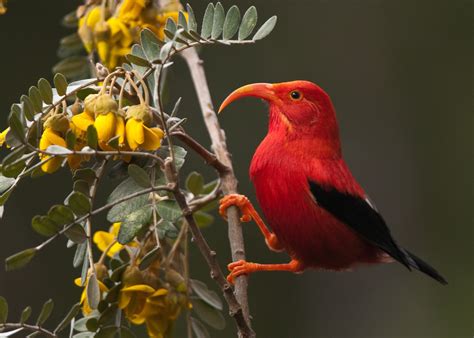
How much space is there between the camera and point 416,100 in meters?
10.9

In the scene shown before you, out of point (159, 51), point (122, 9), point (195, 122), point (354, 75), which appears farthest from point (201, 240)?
point (354, 75)

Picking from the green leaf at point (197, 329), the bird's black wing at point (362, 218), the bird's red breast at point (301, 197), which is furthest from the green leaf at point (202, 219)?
the green leaf at point (197, 329)

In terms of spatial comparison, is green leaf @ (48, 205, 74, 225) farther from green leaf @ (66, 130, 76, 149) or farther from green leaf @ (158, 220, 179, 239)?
green leaf @ (158, 220, 179, 239)

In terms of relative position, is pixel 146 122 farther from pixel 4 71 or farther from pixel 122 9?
pixel 4 71

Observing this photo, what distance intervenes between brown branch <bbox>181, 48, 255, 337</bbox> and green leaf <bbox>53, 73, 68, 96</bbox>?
0.85 meters

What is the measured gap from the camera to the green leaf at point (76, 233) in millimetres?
2682

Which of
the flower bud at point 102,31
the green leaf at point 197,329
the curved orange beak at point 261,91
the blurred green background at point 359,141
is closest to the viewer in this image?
the green leaf at point 197,329

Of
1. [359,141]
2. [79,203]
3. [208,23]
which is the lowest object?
[359,141]

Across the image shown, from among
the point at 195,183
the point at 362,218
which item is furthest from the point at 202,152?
the point at 362,218

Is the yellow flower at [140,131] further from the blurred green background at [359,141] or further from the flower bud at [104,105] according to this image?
the blurred green background at [359,141]

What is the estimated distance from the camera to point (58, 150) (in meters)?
2.51

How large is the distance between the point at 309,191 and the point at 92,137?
1.41 m

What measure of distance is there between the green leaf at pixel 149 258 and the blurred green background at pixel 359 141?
5.51 metres

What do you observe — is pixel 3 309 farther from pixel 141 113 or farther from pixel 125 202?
pixel 141 113
